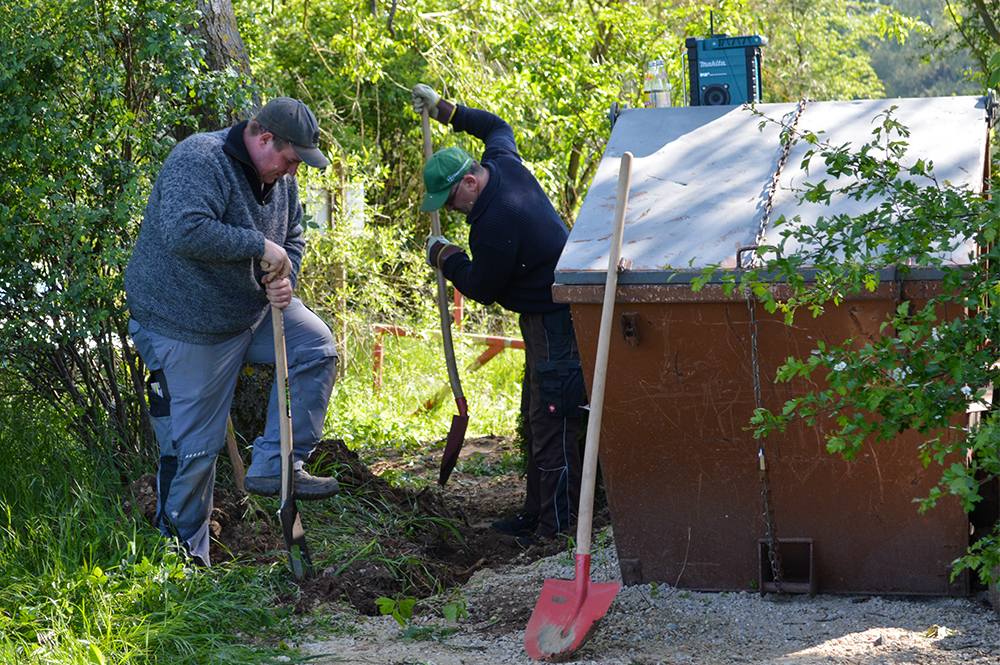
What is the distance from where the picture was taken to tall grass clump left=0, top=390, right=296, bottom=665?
2.76 m

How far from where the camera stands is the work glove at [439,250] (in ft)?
13.7

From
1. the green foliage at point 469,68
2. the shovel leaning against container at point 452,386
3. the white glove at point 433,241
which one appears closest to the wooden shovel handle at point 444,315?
the shovel leaning against container at point 452,386

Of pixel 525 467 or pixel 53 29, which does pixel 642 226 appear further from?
pixel 53 29

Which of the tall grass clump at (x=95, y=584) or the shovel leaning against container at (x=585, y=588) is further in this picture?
the shovel leaning against container at (x=585, y=588)

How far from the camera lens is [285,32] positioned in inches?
368

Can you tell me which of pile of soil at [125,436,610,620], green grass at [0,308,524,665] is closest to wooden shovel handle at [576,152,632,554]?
pile of soil at [125,436,610,620]

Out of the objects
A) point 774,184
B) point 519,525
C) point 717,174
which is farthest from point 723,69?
point 519,525

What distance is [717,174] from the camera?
10.8 ft

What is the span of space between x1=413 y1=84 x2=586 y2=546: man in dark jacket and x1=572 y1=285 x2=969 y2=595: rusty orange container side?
829 mm

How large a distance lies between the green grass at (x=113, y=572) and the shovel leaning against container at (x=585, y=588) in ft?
1.91

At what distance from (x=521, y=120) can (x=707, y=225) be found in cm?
535

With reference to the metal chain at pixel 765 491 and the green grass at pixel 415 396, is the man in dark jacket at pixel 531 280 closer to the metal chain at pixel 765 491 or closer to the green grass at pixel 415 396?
the metal chain at pixel 765 491

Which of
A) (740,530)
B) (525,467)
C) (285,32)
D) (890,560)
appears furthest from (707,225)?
(285,32)

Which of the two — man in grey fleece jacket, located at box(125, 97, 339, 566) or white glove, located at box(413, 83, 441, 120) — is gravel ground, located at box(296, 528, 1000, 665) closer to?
man in grey fleece jacket, located at box(125, 97, 339, 566)
